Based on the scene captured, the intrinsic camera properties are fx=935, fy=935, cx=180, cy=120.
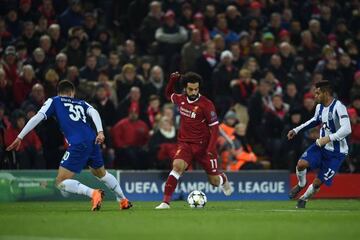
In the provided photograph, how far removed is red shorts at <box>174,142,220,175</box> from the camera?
1617 cm

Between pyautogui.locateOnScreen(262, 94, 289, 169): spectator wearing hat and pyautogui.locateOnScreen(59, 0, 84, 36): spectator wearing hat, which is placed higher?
pyautogui.locateOnScreen(59, 0, 84, 36): spectator wearing hat

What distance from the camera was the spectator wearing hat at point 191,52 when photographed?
2388 cm

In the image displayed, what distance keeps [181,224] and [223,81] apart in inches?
451

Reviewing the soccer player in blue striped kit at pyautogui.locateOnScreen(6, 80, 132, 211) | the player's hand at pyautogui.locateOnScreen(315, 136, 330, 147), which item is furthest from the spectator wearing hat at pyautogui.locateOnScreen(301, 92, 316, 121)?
the soccer player in blue striped kit at pyautogui.locateOnScreen(6, 80, 132, 211)

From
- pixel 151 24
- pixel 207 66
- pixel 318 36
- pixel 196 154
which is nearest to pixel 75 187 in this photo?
pixel 196 154

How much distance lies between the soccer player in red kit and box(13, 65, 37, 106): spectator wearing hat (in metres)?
5.99

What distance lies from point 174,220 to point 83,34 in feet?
37.7

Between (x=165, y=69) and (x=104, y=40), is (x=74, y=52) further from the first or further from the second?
(x=165, y=69)

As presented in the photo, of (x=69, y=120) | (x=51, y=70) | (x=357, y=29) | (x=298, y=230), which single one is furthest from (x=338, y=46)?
(x=298, y=230)

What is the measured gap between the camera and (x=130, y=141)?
22.1m

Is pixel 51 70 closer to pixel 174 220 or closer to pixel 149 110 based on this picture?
pixel 149 110

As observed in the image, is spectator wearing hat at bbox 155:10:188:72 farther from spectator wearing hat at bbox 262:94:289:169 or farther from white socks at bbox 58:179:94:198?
white socks at bbox 58:179:94:198

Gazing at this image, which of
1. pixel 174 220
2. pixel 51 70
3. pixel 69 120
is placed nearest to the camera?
pixel 174 220

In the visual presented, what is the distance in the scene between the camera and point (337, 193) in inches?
866
